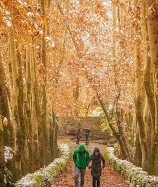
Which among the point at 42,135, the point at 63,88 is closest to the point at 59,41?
the point at 63,88

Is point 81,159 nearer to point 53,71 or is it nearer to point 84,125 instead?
point 53,71

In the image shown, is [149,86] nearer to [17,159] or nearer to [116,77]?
[17,159]

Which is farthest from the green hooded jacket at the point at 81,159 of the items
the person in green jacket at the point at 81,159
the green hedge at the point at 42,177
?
the green hedge at the point at 42,177

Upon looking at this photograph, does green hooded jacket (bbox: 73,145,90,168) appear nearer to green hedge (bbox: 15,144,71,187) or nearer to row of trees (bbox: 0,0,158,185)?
green hedge (bbox: 15,144,71,187)

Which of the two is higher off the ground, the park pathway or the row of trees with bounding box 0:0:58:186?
the row of trees with bounding box 0:0:58:186

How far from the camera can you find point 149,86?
33.9 feet

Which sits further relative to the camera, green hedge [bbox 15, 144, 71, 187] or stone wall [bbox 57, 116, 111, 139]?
stone wall [bbox 57, 116, 111, 139]

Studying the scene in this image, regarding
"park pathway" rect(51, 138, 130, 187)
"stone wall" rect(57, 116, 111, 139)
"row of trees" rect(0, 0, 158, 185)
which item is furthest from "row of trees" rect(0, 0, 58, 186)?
"stone wall" rect(57, 116, 111, 139)

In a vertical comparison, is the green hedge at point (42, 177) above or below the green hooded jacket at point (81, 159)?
below

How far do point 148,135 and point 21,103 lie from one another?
16.9 feet

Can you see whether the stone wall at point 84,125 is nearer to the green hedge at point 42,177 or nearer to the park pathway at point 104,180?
the park pathway at point 104,180

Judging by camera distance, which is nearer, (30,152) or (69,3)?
(30,152)

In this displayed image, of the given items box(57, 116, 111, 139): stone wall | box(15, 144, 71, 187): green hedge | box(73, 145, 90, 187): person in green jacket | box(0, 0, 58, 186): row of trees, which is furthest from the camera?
box(57, 116, 111, 139): stone wall

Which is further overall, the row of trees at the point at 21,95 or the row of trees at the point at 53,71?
the row of trees at the point at 53,71
